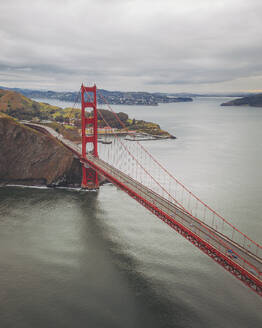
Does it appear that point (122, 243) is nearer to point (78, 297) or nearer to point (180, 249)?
point (180, 249)

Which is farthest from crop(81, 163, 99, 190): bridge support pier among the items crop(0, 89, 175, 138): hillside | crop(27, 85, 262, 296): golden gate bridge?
crop(0, 89, 175, 138): hillside

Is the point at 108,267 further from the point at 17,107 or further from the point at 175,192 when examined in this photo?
the point at 17,107

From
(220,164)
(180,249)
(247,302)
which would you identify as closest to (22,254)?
(180,249)

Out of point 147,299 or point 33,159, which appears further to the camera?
point 33,159

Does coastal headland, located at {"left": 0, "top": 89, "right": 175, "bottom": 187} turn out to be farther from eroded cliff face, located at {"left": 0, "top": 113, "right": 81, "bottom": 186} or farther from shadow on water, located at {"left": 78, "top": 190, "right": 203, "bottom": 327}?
shadow on water, located at {"left": 78, "top": 190, "right": 203, "bottom": 327}

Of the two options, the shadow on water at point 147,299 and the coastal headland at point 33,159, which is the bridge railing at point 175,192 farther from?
the coastal headland at point 33,159

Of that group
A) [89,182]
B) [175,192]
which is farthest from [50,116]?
[175,192]
